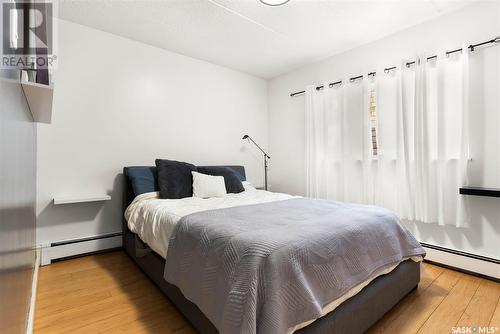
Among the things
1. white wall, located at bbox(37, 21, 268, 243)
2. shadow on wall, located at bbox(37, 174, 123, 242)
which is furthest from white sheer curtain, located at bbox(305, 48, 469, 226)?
shadow on wall, located at bbox(37, 174, 123, 242)

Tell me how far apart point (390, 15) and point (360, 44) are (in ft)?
1.96

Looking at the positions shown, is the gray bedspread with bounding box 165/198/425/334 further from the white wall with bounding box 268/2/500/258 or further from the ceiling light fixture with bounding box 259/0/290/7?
the ceiling light fixture with bounding box 259/0/290/7

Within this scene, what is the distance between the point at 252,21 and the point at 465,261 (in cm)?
307

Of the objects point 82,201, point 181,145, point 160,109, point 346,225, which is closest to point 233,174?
point 181,145

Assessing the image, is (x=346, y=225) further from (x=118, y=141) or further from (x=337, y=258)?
(x=118, y=141)

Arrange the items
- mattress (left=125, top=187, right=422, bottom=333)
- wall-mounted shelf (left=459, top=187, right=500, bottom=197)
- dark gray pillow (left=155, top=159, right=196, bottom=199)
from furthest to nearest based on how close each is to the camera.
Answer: dark gray pillow (left=155, top=159, right=196, bottom=199) < wall-mounted shelf (left=459, top=187, right=500, bottom=197) < mattress (left=125, top=187, right=422, bottom=333)

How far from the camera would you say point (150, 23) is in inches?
101

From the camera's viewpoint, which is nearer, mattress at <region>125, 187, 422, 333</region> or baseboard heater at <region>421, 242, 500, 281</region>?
mattress at <region>125, 187, 422, 333</region>

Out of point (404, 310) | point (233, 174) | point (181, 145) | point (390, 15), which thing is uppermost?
point (390, 15)

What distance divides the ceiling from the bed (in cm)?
218

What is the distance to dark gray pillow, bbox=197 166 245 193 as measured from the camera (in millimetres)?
2991

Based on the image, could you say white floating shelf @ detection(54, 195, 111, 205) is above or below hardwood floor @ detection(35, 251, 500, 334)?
above

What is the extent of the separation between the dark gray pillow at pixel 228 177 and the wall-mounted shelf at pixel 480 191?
2.16 metres

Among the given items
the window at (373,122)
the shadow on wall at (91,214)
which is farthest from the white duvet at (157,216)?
the window at (373,122)
